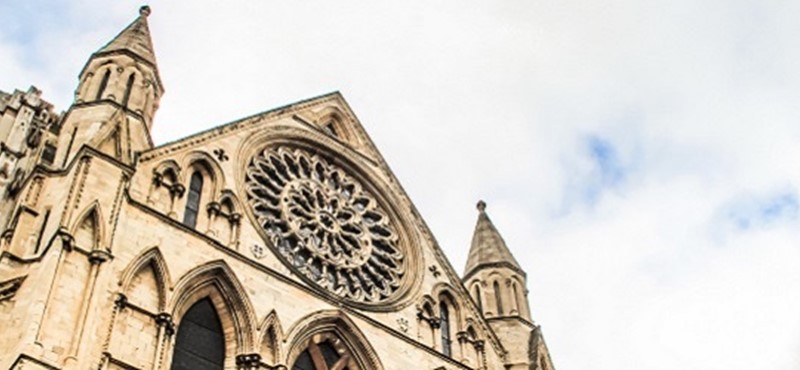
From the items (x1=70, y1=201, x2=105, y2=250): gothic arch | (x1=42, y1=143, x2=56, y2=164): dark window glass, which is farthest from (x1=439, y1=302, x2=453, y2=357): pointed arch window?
(x1=42, y1=143, x2=56, y2=164): dark window glass

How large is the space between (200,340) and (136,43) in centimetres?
668

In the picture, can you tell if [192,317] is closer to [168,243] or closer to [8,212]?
[168,243]

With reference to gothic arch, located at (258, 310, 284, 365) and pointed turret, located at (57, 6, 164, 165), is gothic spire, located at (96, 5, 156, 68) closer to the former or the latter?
pointed turret, located at (57, 6, 164, 165)

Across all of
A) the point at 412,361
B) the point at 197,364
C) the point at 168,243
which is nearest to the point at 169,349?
the point at 197,364

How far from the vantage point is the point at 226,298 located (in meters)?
15.5

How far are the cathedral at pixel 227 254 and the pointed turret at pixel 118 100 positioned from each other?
39mm

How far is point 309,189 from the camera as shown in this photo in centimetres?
1941

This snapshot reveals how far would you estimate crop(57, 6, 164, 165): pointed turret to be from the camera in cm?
1568

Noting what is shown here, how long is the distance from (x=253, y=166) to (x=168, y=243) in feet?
12.1

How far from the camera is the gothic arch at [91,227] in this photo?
13484mm

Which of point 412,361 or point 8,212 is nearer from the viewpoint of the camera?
point 8,212

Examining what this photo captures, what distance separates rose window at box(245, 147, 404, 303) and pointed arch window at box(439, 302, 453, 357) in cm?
109

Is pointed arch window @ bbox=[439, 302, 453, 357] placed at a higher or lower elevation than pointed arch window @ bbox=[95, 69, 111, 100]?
lower

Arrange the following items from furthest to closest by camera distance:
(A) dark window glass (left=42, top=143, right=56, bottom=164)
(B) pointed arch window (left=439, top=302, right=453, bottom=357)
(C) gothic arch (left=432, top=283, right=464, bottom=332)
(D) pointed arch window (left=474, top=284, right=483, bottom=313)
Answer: (D) pointed arch window (left=474, top=284, right=483, bottom=313)
(C) gothic arch (left=432, top=283, right=464, bottom=332)
(B) pointed arch window (left=439, top=302, right=453, bottom=357)
(A) dark window glass (left=42, top=143, right=56, bottom=164)
